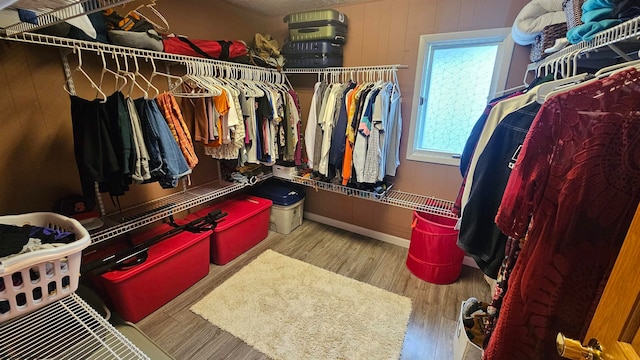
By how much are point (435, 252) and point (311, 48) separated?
2.08 m

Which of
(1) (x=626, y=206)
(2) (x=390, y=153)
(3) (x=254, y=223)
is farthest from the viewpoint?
(3) (x=254, y=223)

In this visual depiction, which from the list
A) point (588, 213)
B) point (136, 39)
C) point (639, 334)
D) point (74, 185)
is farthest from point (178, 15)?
point (639, 334)

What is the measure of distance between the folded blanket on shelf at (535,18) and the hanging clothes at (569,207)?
117cm

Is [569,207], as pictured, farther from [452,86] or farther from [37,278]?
[452,86]

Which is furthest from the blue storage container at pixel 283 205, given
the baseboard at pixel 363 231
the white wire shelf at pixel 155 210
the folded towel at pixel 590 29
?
the folded towel at pixel 590 29

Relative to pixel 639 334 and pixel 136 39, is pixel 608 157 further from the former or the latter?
pixel 136 39

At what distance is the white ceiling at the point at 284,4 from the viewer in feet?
8.16

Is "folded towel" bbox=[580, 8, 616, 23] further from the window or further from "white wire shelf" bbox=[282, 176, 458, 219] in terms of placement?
"white wire shelf" bbox=[282, 176, 458, 219]

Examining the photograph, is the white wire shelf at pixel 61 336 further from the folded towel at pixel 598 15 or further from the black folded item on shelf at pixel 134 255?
the folded towel at pixel 598 15

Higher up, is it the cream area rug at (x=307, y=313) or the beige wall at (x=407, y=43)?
the beige wall at (x=407, y=43)

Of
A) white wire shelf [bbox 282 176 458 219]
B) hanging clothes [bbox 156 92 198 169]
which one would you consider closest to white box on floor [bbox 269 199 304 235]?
white wire shelf [bbox 282 176 458 219]

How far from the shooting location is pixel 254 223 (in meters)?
2.58

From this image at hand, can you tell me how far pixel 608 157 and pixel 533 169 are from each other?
144 mm

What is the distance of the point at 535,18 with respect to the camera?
1.63 metres
